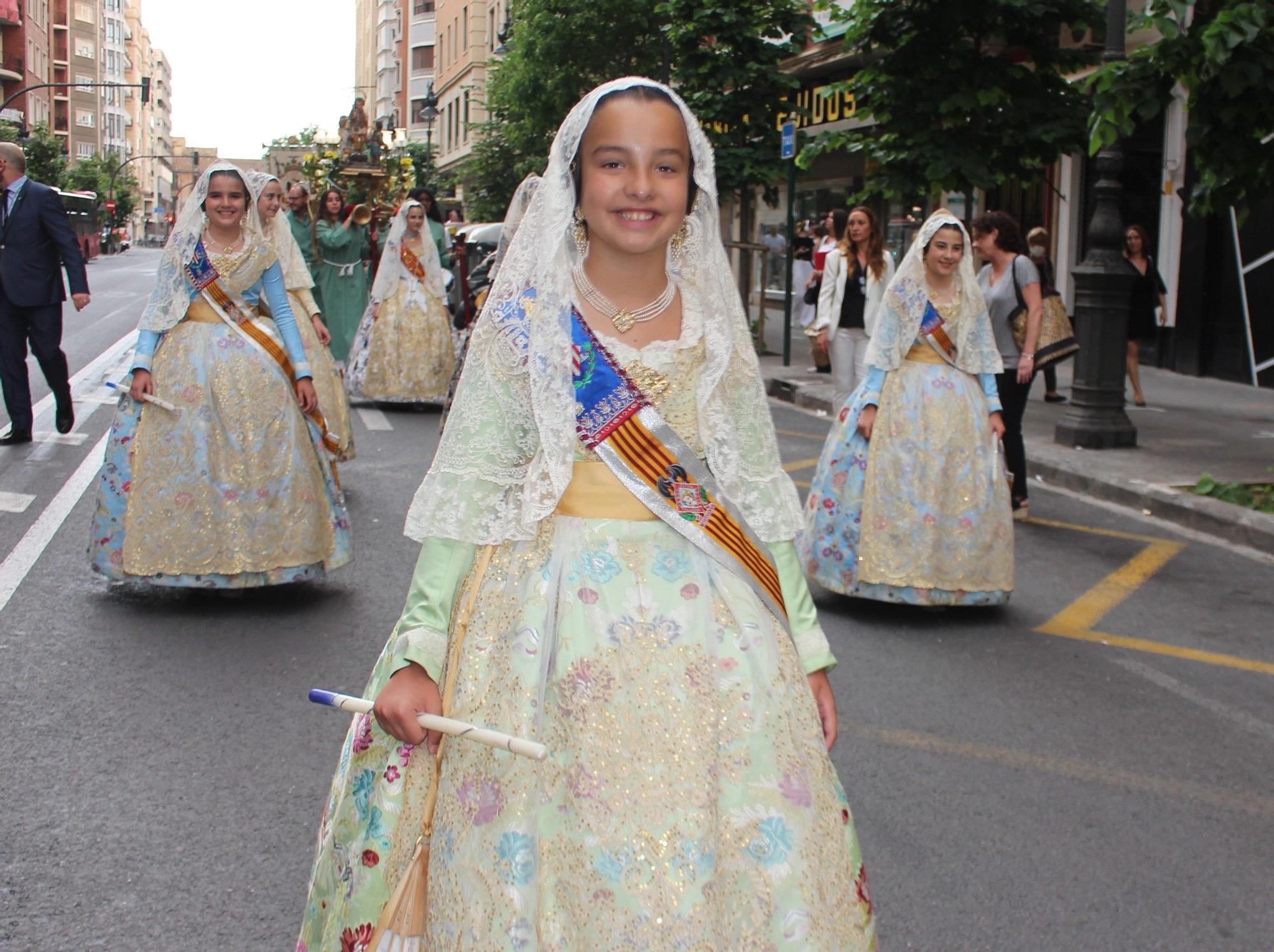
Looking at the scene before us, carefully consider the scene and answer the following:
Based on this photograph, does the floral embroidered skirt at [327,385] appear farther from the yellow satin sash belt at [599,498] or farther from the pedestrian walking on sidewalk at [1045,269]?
the yellow satin sash belt at [599,498]

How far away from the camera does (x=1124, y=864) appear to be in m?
3.97

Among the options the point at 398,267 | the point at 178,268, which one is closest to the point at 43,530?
the point at 178,268

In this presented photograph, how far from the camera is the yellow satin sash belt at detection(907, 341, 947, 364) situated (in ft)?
22.5

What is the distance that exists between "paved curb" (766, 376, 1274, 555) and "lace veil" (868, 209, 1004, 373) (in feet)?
9.11

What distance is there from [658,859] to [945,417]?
191 inches

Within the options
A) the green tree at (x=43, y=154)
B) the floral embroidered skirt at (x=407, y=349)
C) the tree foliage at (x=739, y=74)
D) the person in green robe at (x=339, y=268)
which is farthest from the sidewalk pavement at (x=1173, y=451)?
the green tree at (x=43, y=154)

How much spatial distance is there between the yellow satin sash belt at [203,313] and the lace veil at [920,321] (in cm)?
290

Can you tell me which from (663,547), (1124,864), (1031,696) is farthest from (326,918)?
(1031,696)

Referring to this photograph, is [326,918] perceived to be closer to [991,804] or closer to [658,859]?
[658,859]

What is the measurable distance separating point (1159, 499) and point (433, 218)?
7.71 meters

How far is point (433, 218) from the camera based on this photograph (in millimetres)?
14523

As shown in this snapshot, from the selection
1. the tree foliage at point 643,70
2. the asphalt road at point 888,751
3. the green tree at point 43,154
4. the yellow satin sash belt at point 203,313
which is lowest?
the asphalt road at point 888,751

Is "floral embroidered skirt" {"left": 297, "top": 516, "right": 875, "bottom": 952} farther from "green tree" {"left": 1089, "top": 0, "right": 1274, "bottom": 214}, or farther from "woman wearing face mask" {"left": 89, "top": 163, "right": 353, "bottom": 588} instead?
"green tree" {"left": 1089, "top": 0, "right": 1274, "bottom": 214}

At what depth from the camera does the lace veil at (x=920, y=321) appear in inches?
265
